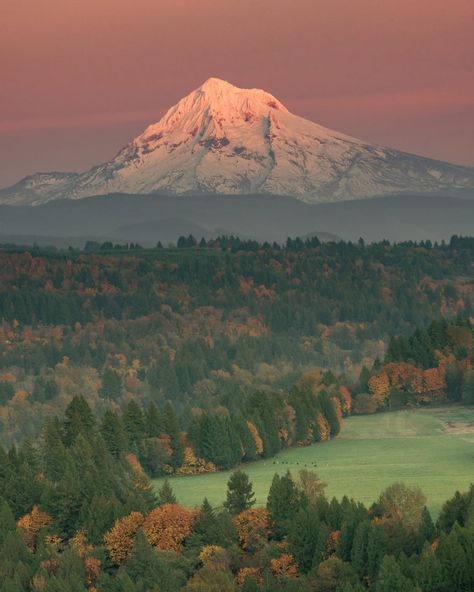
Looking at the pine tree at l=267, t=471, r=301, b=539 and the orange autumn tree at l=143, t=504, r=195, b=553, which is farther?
the pine tree at l=267, t=471, r=301, b=539

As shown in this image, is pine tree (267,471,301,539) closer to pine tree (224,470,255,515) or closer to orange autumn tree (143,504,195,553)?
orange autumn tree (143,504,195,553)

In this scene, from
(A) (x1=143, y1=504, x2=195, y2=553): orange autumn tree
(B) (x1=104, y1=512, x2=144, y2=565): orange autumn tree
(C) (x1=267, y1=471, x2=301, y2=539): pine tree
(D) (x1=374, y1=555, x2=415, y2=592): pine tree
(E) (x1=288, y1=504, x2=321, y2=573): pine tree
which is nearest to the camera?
(D) (x1=374, y1=555, x2=415, y2=592): pine tree

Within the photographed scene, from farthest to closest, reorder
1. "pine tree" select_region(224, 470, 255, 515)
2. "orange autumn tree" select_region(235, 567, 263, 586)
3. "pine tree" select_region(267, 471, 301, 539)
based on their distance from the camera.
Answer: "pine tree" select_region(224, 470, 255, 515) < "pine tree" select_region(267, 471, 301, 539) < "orange autumn tree" select_region(235, 567, 263, 586)

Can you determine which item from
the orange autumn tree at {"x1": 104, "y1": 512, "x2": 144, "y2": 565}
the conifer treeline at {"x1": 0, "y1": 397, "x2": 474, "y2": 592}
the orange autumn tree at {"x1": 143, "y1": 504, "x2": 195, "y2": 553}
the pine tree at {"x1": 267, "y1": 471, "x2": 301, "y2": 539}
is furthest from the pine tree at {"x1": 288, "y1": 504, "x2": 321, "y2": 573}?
the orange autumn tree at {"x1": 104, "y1": 512, "x2": 144, "y2": 565}

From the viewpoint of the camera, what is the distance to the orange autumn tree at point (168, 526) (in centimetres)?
17000

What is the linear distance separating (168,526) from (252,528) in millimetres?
9183

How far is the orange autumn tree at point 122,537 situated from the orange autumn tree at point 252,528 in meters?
11.3

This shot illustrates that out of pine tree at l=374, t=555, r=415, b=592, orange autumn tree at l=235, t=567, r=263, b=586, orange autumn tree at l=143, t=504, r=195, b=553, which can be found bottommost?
orange autumn tree at l=235, t=567, r=263, b=586

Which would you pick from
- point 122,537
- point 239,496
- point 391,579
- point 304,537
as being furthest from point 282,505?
point 391,579

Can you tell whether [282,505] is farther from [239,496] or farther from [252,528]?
[239,496]

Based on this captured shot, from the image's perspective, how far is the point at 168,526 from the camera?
17288 cm

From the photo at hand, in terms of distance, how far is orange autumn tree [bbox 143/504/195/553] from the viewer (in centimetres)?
17000

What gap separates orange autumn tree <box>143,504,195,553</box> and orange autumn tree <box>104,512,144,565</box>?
58.3 inches

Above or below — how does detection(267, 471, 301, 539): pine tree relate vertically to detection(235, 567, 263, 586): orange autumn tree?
above
